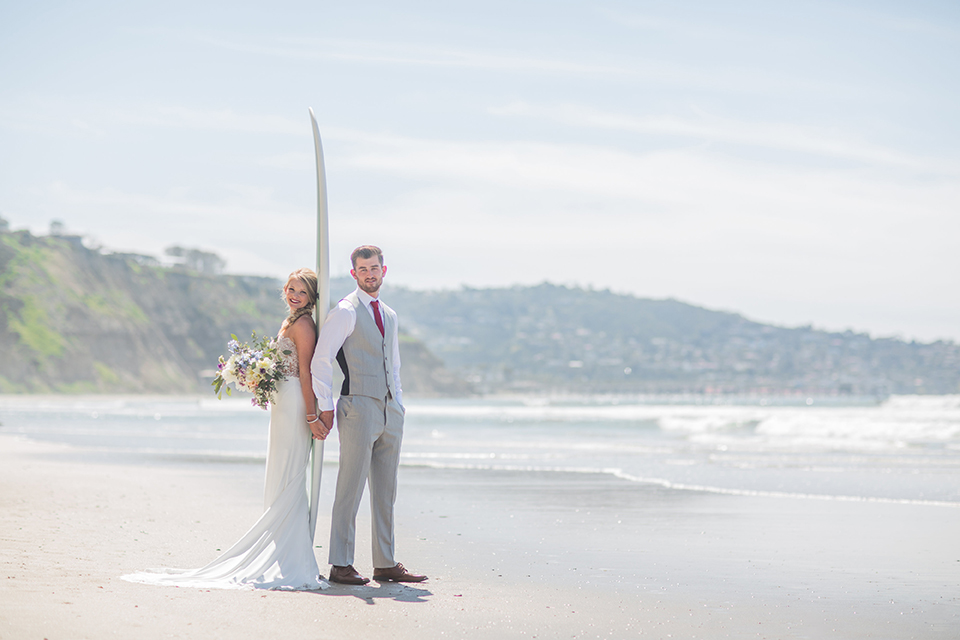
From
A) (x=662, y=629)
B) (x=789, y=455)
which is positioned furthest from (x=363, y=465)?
(x=789, y=455)

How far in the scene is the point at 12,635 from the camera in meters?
4.12

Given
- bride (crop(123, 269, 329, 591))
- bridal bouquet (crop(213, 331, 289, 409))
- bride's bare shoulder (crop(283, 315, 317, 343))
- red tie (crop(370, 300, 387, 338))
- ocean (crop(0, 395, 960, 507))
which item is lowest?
ocean (crop(0, 395, 960, 507))

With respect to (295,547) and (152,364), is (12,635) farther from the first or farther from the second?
(152,364)

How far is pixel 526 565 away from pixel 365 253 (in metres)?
2.40

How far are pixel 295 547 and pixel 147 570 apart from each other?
974mm

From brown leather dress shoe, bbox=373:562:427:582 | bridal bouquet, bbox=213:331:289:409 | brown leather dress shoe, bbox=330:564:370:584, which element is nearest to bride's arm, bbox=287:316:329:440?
bridal bouquet, bbox=213:331:289:409

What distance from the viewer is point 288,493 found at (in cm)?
554

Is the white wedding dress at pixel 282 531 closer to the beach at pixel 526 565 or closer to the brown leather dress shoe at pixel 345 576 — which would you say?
the brown leather dress shoe at pixel 345 576

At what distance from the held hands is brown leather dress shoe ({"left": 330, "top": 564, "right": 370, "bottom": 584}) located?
2.51 ft

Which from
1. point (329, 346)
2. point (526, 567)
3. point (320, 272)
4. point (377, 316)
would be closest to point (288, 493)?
point (329, 346)

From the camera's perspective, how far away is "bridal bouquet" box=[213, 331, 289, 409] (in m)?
5.50

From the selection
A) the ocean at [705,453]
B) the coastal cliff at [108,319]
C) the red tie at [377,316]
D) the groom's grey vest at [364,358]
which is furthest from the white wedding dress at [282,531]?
the coastal cliff at [108,319]

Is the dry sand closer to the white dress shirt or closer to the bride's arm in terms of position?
the bride's arm

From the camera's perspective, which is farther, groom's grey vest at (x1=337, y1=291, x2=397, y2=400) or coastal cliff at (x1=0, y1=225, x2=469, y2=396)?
coastal cliff at (x1=0, y1=225, x2=469, y2=396)
